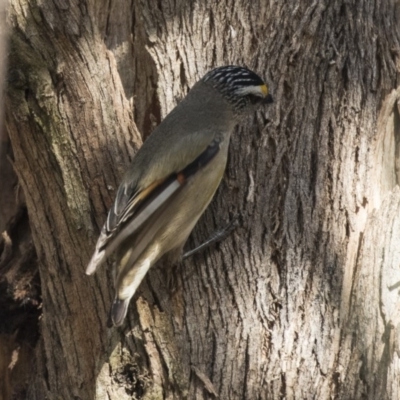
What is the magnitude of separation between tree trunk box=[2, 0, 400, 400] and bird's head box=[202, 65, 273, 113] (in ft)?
0.32

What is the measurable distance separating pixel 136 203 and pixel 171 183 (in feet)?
0.88

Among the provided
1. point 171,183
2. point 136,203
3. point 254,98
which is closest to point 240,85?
point 254,98

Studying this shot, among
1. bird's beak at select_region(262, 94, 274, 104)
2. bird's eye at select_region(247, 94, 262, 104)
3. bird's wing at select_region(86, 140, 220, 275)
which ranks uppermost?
bird's eye at select_region(247, 94, 262, 104)

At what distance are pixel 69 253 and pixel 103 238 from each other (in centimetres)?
41

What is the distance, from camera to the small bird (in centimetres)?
378

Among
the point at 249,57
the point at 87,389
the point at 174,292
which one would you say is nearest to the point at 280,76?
the point at 249,57

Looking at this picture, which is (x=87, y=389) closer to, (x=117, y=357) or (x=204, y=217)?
(x=117, y=357)

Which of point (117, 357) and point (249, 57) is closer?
point (117, 357)

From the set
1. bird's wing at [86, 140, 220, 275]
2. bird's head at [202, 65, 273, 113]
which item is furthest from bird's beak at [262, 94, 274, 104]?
bird's wing at [86, 140, 220, 275]

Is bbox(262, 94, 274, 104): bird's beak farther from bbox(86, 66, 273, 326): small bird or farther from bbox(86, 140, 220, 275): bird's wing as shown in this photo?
bbox(86, 140, 220, 275): bird's wing

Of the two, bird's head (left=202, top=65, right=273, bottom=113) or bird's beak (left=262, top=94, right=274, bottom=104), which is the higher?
bird's head (left=202, top=65, right=273, bottom=113)

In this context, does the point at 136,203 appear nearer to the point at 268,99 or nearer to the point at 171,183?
the point at 171,183

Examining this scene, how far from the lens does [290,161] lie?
3.98 m

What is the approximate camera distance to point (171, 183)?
4.04 meters
